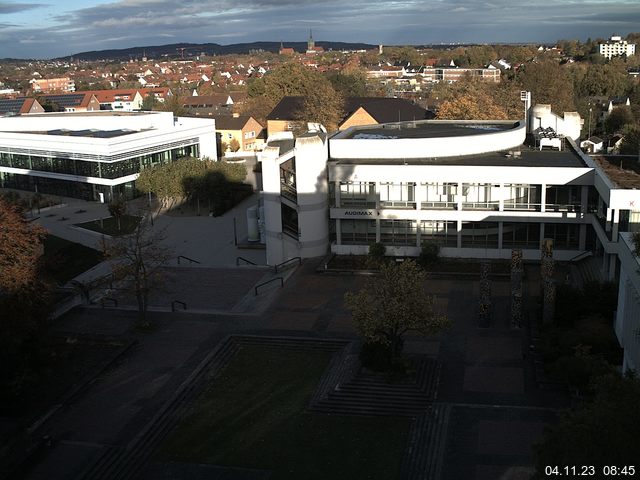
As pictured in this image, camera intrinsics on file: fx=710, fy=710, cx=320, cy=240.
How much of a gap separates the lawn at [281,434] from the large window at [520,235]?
16.8m

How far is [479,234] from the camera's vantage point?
1565 inches

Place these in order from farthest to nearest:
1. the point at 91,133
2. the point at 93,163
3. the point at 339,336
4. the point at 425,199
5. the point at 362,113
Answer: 1. the point at 362,113
2. the point at 91,133
3. the point at 93,163
4. the point at 425,199
5. the point at 339,336

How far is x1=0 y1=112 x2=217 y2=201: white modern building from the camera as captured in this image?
203ft

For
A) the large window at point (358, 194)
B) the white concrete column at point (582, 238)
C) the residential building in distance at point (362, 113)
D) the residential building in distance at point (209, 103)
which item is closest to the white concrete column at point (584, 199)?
the white concrete column at point (582, 238)

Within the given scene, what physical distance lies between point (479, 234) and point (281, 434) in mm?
20771

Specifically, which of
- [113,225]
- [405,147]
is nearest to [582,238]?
[405,147]

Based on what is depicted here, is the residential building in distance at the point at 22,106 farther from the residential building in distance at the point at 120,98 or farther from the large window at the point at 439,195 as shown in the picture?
the large window at the point at 439,195

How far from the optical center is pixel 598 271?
34.8 m

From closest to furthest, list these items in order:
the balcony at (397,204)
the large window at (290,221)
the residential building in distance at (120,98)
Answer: the balcony at (397,204)
the large window at (290,221)
the residential building in distance at (120,98)

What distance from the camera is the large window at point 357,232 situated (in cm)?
4094

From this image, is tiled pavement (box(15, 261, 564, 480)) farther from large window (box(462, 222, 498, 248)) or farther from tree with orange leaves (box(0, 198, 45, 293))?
tree with orange leaves (box(0, 198, 45, 293))

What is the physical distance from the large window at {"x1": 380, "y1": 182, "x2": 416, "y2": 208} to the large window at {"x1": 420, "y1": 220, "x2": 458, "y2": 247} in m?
1.41

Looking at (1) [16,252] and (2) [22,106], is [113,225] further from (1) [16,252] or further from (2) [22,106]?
(2) [22,106]

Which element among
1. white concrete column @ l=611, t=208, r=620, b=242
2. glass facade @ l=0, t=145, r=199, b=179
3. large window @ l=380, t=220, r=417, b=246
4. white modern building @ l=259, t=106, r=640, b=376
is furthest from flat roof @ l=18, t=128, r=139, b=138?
white concrete column @ l=611, t=208, r=620, b=242
